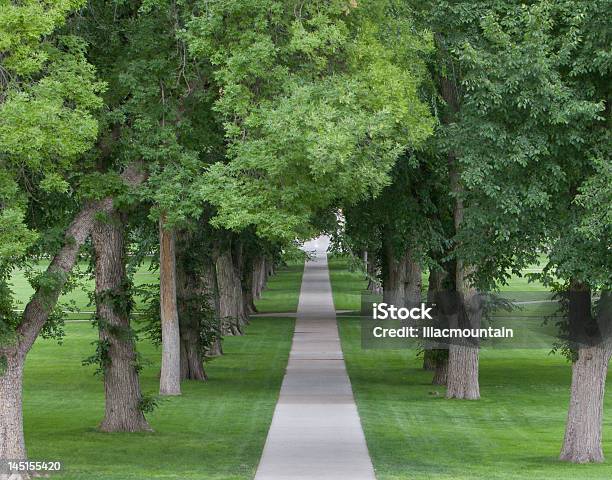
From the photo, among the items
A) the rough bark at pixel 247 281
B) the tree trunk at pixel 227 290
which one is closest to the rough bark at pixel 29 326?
the tree trunk at pixel 227 290

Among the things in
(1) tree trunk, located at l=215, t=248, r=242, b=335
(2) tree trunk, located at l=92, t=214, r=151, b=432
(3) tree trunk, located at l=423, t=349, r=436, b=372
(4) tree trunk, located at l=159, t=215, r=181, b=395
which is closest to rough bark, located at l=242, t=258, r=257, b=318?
(1) tree trunk, located at l=215, t=248, r=242, b=335

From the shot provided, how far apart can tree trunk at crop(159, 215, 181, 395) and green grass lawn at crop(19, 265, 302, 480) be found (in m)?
0.56

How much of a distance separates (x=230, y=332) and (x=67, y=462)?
95.4ft

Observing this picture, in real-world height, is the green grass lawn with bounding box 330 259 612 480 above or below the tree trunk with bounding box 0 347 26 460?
below

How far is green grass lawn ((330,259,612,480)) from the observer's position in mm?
19594

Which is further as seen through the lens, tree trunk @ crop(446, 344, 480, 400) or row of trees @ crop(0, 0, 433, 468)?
tree trunk @ crop(446, 344, 480, 400)

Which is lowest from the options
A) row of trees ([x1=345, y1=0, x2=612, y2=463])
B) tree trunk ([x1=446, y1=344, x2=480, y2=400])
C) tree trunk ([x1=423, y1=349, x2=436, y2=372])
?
tree trunk ([x1=423, y1=349, x2=436, y2=372])

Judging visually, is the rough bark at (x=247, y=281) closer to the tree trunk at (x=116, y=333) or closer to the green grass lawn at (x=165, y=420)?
the green grass lawn at (x=165, y=420)

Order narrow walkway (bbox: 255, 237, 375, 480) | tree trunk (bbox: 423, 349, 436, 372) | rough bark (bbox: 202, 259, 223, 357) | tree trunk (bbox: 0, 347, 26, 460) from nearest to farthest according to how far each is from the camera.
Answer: tree trunk (bbox: 0, 347, 26, 460) < narrow walkway (bbox: 255, 237, 375, 480) < rough bark (bbox: 202, 259, 223, 357) < tree trunk (bbox: 423, 349, 436, 372)

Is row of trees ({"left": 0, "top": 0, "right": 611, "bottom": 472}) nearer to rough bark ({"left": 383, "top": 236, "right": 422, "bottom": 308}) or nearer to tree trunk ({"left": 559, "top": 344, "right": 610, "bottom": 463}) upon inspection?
tree trunk ({"left": 559, "top": 344, "right": 610, "bottom": 463})

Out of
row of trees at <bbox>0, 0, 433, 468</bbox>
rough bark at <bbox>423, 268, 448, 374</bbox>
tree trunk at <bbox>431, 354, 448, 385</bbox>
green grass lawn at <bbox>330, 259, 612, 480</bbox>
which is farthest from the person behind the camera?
tree trunk at <bbox>431, 354, 448, 385</bbox>

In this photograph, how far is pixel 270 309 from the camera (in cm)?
6494

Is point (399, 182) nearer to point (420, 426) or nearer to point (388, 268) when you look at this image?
point (420, 426)

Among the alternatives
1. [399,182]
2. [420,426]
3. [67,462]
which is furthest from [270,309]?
[67,462]
